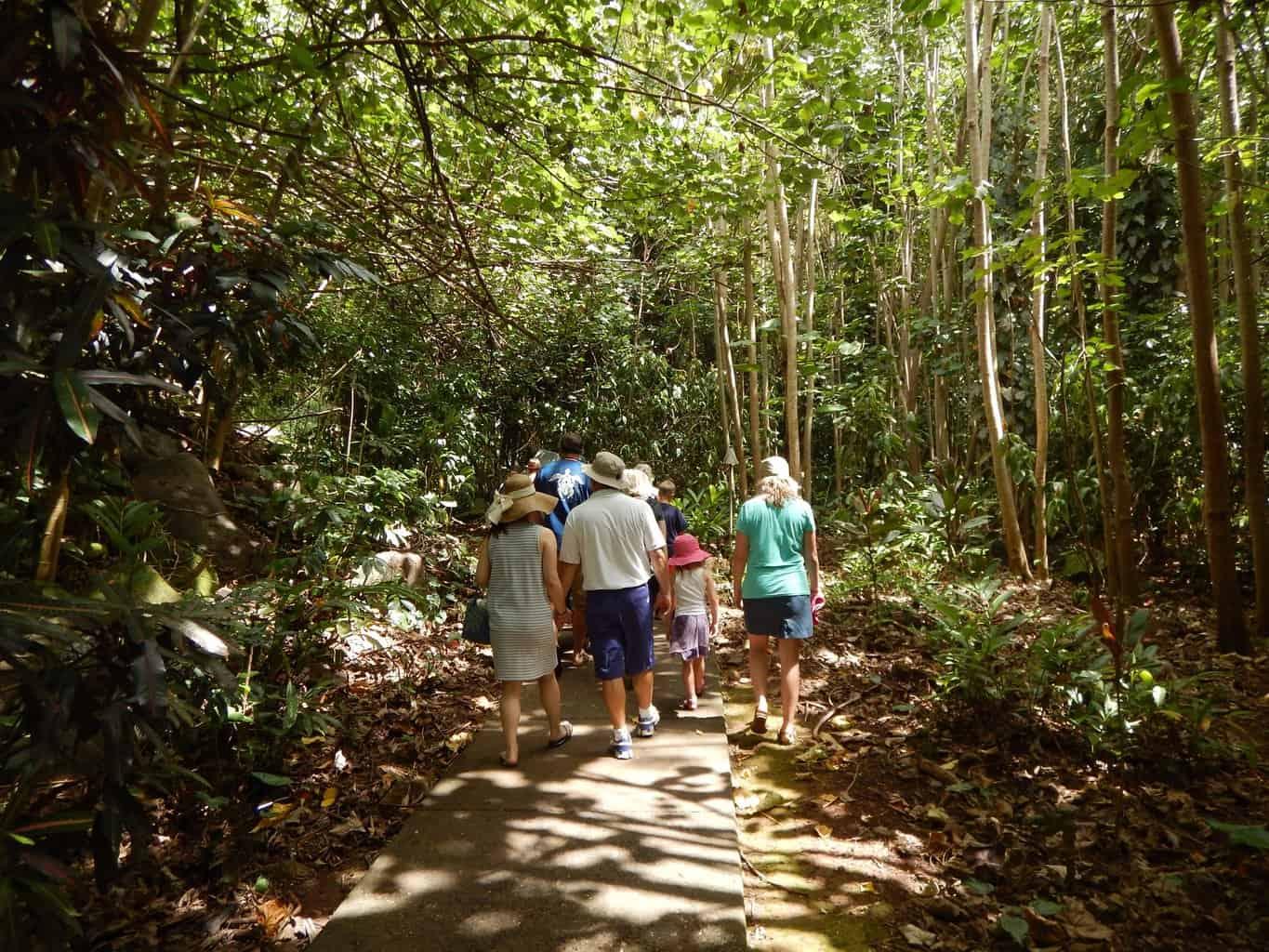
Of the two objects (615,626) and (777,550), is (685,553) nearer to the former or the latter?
(777,550)

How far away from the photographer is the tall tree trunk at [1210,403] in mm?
4488

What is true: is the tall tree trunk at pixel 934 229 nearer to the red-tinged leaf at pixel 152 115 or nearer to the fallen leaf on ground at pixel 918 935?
the fallen leaf on ground at pixel 918 935

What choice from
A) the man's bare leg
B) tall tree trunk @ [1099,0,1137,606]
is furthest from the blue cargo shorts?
tall tree trunk @ [1099,0,1137,606]

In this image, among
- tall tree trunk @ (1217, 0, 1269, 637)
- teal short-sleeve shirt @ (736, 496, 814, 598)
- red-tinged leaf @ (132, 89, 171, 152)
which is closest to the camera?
red-tinged leaf @ (132, 89, 171, 152)

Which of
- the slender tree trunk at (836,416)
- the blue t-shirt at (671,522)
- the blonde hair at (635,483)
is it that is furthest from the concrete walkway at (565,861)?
the slender tree trunk at (836,416)

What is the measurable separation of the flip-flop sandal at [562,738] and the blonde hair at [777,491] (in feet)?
5.69

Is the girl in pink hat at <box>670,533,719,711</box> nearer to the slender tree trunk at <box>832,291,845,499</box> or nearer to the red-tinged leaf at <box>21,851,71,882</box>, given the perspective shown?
the red-tinged leaf at <box>21,851,71,882</box>

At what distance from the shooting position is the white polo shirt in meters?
3.89

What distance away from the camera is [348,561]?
230 inches

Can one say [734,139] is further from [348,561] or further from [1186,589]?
[1186,589]

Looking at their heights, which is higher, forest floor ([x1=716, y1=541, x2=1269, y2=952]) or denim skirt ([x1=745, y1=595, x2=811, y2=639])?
denim skirt ([x1=745, y1=595, x2=811, y2=639])

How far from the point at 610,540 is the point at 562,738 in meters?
1.19

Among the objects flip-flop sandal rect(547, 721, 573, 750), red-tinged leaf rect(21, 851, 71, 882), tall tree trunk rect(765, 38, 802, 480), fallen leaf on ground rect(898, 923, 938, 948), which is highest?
tall tree trunk rect(765, 38, 802, 480)

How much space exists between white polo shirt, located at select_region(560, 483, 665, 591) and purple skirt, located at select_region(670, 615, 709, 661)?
0.73m
